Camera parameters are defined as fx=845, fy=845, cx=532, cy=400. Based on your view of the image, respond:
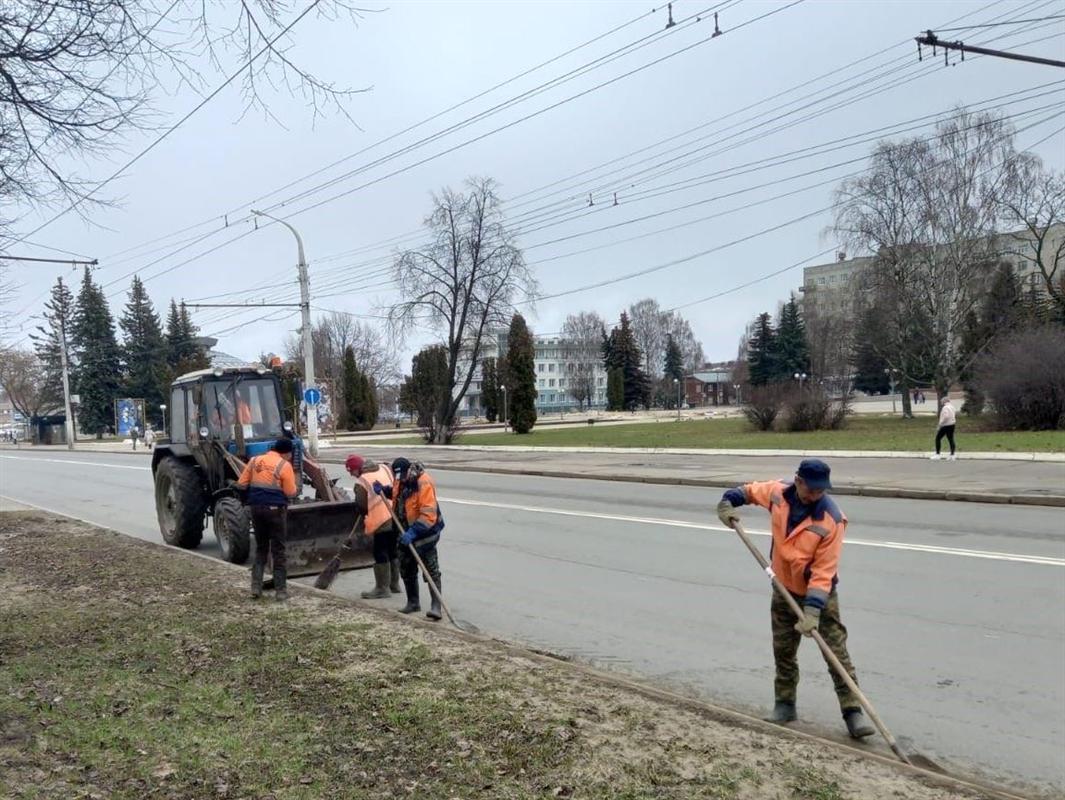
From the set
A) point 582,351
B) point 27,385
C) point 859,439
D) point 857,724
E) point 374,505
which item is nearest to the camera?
point 857,724

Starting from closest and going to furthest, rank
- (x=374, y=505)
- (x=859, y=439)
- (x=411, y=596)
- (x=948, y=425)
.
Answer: (x=411, y=596) → (x=374, y=505) → (x=948, y=425) → (x=859, y=439)

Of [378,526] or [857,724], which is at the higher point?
[378,526]

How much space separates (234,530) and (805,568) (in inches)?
299

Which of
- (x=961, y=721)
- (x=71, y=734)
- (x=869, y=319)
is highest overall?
(x=869, y=319)

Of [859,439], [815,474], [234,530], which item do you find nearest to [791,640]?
[815,474]

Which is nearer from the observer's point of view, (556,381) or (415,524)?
(415,524)

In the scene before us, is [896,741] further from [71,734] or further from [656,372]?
[656,372]

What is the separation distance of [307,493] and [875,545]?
8.12 metres

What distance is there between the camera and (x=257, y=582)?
26.4 feet

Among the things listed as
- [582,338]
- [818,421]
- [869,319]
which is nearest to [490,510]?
[818,421]

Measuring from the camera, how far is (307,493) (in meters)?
13.0

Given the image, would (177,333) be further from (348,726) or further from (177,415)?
(348,726)

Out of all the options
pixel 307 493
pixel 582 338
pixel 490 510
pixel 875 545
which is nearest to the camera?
pixel 875 545

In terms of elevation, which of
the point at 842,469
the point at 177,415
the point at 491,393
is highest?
the point at 491,393
